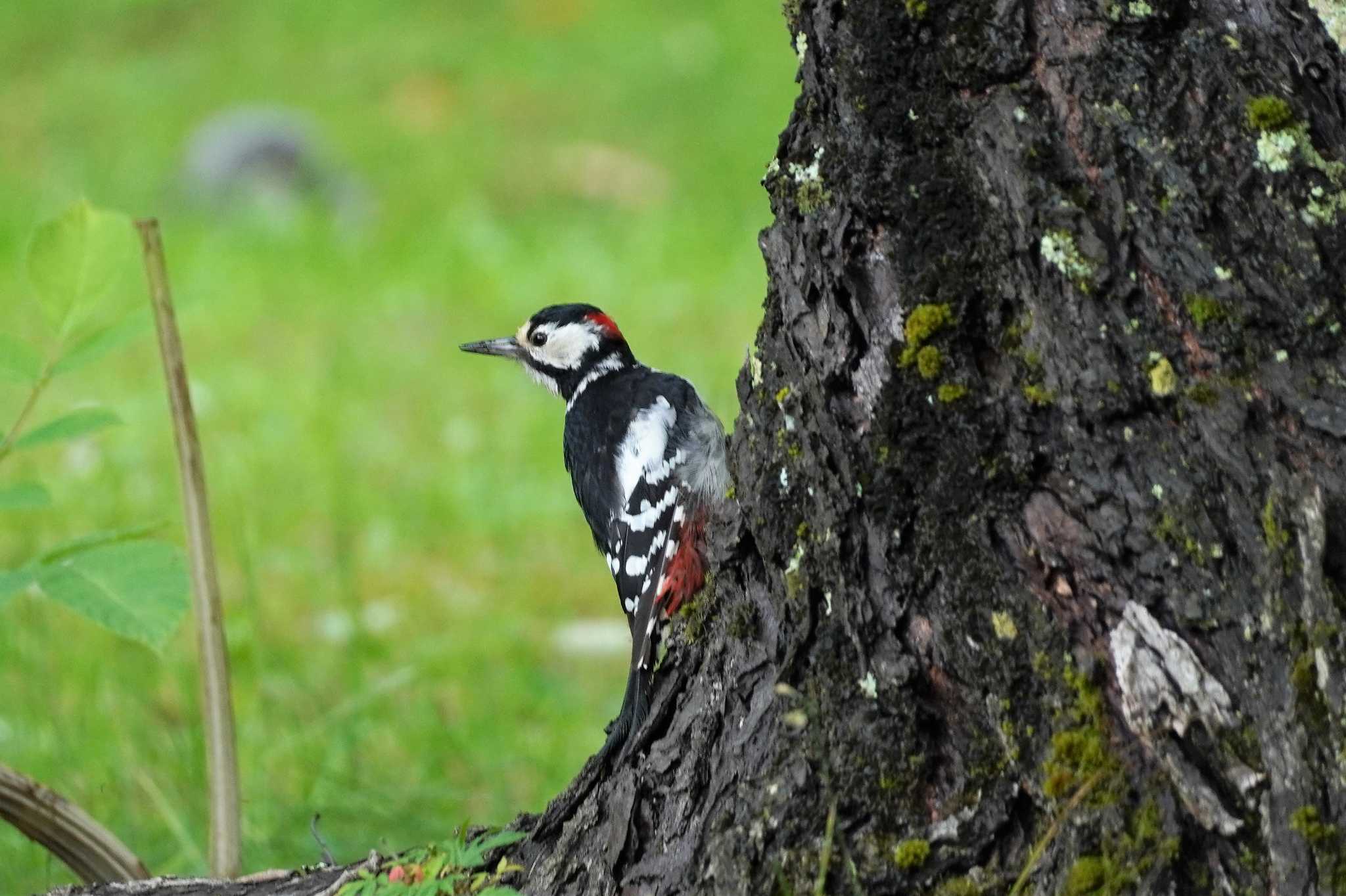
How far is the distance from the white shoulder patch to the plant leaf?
133cm

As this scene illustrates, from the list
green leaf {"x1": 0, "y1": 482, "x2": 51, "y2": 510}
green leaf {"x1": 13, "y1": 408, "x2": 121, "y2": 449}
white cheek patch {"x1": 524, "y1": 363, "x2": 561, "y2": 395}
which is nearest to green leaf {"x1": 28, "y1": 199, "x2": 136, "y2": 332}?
green leaf {"x1": 13, "y1": 408, "x2": 121, "y2": 449}

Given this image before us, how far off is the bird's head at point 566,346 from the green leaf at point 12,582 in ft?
6.02

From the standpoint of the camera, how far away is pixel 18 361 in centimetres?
233

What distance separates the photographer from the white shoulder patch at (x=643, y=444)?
3432 mm

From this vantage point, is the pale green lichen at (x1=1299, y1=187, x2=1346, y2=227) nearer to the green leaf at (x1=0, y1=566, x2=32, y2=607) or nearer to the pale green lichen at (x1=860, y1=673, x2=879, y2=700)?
the pale green lichen at (x1=860, y1=673, x2=879, y2=700)

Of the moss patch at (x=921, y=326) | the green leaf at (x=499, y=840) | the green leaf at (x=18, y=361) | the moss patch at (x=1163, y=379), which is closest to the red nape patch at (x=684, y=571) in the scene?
the green leaf at (x=499, y=840)

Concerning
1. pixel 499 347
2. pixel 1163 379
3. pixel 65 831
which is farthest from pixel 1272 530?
pixel 499 347

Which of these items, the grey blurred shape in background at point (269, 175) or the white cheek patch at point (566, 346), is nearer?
the white cheek patch at point (566, 346)

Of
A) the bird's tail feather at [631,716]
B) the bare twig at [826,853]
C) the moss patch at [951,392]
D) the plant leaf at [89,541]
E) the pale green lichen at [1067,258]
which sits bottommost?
the bare twig at [826,853]

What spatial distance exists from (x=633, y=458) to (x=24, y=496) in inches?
61.3

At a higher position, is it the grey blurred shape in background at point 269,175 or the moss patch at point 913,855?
the grey blurred shape in background at point 269,175

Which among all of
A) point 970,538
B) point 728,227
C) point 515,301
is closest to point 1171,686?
point 970,538

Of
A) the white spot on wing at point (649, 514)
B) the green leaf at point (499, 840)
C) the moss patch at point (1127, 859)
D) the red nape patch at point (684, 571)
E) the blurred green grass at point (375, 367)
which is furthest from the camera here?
the blurred green grass at point (375, 367)

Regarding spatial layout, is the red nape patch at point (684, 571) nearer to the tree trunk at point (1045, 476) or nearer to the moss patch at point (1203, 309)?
the tree trunk at point (1045, 476)
